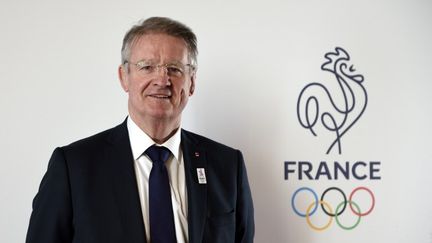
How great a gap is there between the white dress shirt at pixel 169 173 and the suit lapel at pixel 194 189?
0.11ft

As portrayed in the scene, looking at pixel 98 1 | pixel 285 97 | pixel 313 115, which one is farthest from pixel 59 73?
pixel 313 115

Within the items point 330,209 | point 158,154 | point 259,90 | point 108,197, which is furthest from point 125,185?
point 330,209

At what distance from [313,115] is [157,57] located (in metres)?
0.93

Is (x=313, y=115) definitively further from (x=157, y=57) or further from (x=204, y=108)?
(x=157, y=57)

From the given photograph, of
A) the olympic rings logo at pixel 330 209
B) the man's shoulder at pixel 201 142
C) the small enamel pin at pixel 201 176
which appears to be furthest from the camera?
the olympic rings logo at pixel 330 209

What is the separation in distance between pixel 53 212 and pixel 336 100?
4.65 feet

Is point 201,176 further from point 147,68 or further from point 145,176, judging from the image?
point 147,68

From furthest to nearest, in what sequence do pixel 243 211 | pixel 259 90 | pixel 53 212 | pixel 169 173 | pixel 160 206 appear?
pixel 259 90 → pixel 243 211 → pixel 169 173 → pixel 160 206 → pixel 53 212

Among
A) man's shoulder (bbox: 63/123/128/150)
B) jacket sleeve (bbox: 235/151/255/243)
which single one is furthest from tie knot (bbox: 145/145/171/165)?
jacket sleeve (bbox: 235/151/255/243)

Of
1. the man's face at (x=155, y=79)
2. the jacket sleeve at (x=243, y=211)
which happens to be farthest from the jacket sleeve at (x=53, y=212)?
the jacket sleeve at (x=243, y=211)

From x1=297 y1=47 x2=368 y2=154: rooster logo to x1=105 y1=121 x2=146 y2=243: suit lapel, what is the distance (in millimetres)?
939

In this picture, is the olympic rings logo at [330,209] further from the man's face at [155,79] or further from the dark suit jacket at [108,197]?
the man's face at [155,79]

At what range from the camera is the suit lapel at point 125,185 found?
5.13ft

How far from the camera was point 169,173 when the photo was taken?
174 cm
